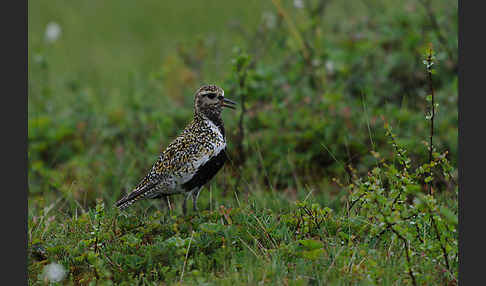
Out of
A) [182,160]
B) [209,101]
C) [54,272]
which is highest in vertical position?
[209,101]

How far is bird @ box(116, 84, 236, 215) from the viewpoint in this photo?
532 cm

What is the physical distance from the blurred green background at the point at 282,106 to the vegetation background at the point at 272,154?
27 mm

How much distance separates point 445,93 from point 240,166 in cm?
315

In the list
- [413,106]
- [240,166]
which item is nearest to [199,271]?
[240,166]

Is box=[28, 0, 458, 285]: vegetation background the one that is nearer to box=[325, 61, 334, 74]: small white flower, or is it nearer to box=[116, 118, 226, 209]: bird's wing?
box=[325, 61, 334, 74]: small white flower

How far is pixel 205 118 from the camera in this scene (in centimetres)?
556

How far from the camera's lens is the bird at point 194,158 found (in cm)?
532

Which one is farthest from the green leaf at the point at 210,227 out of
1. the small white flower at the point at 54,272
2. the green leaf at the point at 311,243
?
the small white flower at the point at 54,272

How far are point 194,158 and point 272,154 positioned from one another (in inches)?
95.6

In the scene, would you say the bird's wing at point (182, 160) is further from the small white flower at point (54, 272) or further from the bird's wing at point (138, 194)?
the small white flower at point (54, 272)

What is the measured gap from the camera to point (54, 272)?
4484 millimetres

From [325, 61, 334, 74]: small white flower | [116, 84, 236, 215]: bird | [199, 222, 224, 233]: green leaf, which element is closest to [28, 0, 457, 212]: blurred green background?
[325, 61, 334, 74]: small white flower

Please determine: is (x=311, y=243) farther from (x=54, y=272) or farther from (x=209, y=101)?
(x=54, y=272)

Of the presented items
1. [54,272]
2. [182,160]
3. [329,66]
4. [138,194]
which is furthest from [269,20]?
[54,272]
